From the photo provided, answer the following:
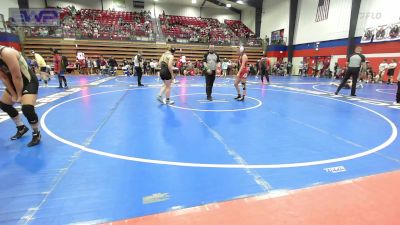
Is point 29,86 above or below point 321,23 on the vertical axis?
below

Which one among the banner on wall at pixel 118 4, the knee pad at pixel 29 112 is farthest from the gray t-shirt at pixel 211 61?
the banner on wall at pixel 118 4

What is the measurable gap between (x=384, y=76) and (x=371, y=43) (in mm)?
3003

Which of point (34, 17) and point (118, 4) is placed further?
point (118, 4)

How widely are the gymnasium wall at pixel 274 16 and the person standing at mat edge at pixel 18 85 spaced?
1129 inches

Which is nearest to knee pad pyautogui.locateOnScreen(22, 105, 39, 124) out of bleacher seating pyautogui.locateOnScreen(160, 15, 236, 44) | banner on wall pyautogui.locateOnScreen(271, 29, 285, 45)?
bleacher seating pyautogui.locateOnScreen(160, 15, 236, 44)

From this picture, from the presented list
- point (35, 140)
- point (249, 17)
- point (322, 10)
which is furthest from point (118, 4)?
point (35, 140)

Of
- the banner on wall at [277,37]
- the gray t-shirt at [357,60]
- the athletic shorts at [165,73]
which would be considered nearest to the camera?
the athletic shorts at [165,73]

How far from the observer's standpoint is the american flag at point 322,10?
74.8ft

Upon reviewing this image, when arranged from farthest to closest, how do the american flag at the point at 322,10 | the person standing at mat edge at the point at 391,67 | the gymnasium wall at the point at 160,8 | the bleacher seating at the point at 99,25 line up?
1. the gymnasium wall at the point at 160,8
2. the bleacher seating at the point at 99,25
3. the american flag at the point at 322,10
4. the person standing at mat edge at the point at 391,67

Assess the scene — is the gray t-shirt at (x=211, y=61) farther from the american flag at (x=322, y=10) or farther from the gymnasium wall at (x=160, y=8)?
the gymnasium wall at (x=160, y=8)

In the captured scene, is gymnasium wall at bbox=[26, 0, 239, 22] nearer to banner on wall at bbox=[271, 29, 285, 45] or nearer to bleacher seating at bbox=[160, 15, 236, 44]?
bleacher seating at bbox=[160, 15, 236, 44]

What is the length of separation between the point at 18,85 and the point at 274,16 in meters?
30.9

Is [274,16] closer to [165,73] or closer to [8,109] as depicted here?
[165,73]

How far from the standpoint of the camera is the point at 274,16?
2984cm
